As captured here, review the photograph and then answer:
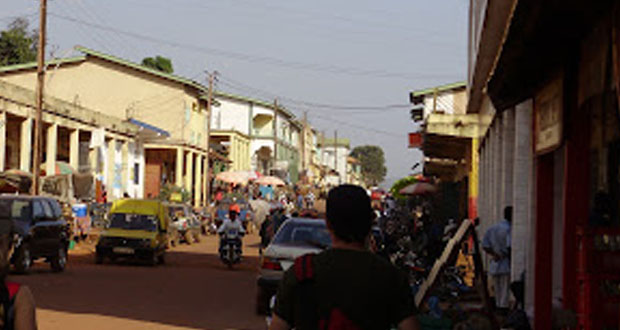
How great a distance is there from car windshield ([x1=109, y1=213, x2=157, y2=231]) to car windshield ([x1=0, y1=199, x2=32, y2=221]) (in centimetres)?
588

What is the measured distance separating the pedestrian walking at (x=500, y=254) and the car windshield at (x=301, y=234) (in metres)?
2.86

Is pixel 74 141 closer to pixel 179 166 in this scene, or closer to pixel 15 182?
pixel 15 182

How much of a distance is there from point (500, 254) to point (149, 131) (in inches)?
1689

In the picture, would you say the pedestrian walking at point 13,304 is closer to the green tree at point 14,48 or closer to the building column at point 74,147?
the building column at point 74,147

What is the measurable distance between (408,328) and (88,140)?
48871 mm

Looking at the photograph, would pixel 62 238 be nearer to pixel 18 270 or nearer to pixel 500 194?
pixel 18 270

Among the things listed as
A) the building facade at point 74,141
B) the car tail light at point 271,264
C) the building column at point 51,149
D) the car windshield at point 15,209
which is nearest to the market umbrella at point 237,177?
the building facade at point 74,141

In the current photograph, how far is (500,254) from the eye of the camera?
17000mm

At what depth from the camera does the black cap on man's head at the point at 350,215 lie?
4.27 meters

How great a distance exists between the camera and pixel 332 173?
16175 centimetres

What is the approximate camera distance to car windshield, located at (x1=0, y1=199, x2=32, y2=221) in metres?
23.1

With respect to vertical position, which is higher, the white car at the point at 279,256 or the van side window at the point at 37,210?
the van side window at the point at 37,210

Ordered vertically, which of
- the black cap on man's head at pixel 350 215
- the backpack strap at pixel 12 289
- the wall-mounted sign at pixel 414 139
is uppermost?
the wall-mounted sign at pixel 414 139

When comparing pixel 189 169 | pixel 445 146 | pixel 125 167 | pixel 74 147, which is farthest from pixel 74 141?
pixel 189 169
